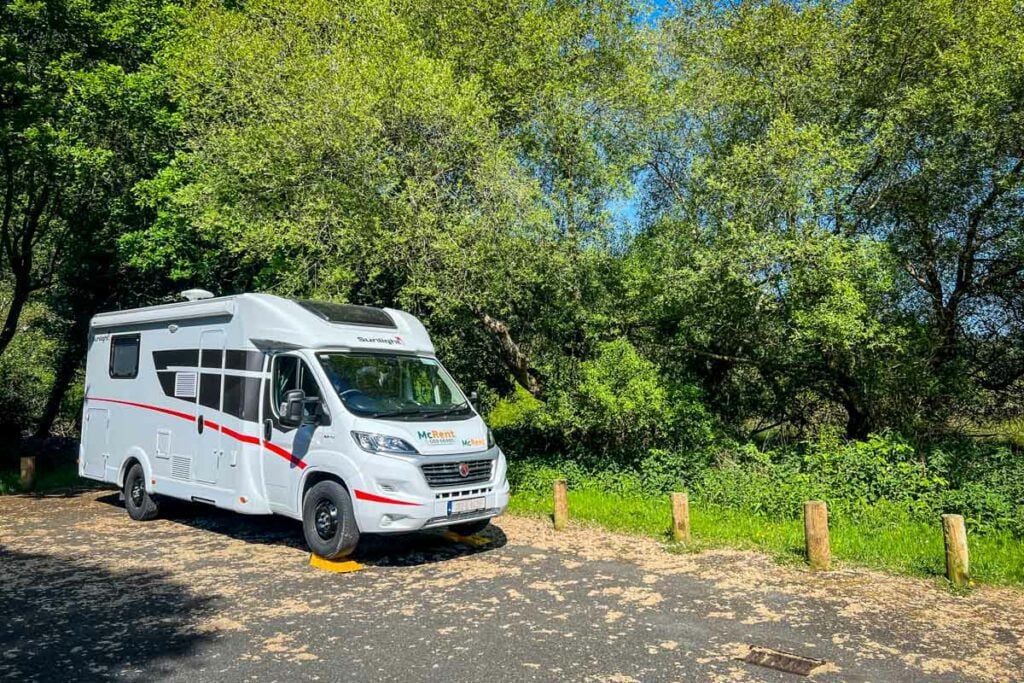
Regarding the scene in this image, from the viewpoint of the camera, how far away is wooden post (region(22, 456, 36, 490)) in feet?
52.3

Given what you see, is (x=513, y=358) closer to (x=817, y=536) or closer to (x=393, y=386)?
(x=393, y=386)

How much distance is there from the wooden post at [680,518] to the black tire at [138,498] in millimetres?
7598

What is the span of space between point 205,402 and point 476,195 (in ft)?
19.8

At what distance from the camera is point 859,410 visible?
15047 mm

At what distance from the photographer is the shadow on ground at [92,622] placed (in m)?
5.72

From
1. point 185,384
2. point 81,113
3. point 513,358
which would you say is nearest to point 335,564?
point 185,384

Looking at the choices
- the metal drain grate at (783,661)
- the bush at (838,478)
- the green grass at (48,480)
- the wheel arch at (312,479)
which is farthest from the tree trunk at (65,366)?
the metal drain grate at (783,661)

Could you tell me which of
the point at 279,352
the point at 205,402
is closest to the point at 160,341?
the point at 205,402

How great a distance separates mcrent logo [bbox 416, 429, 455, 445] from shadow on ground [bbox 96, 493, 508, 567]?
1.44 m

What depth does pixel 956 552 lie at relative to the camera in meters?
7.82

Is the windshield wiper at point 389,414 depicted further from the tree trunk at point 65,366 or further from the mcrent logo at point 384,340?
the tree trunk at point 65,366

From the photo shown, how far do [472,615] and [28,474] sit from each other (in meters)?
13.2

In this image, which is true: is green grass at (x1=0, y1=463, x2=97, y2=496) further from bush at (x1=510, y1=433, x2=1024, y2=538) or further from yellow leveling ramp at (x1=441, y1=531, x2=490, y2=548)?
yellow leveling ramp at (x1=441, y1=531, x2=490, y2=548)

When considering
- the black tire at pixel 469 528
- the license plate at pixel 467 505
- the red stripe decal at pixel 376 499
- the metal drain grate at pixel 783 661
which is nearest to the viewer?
the metal drain grate at pixel 783 661
